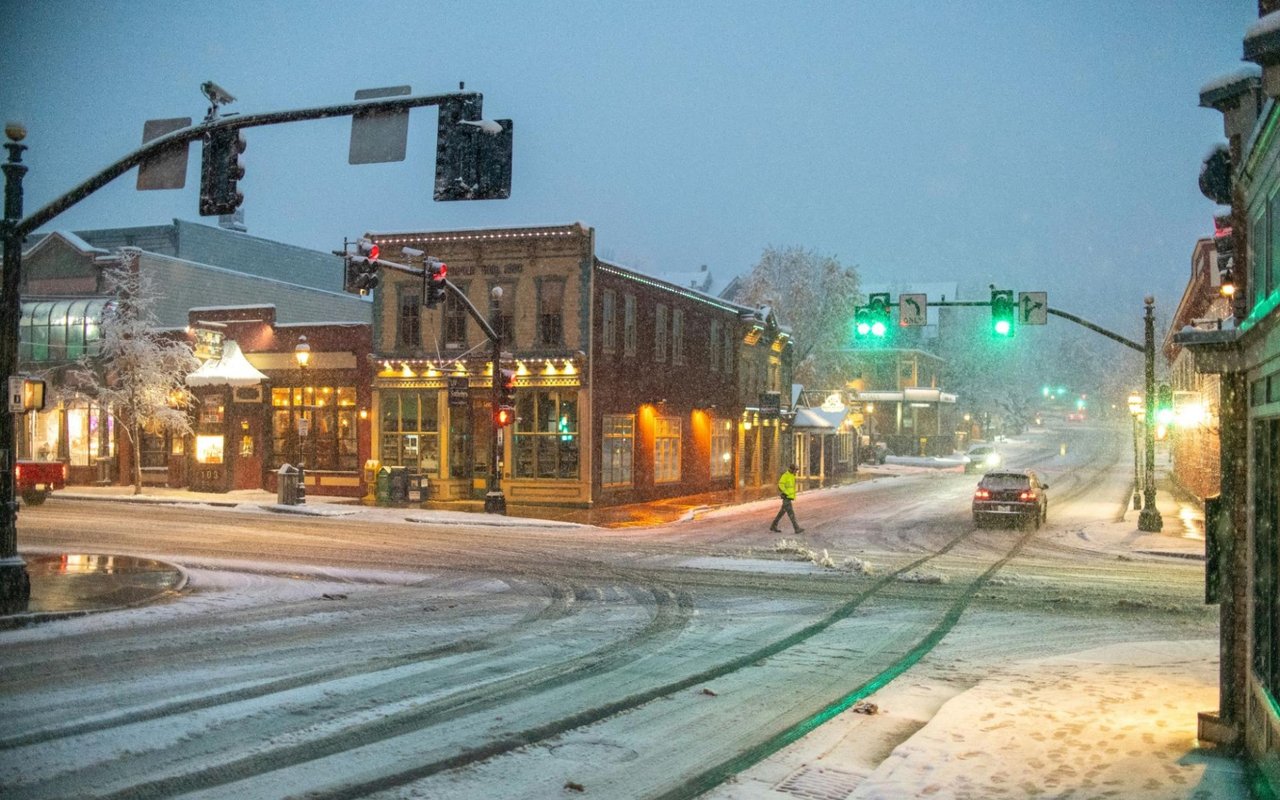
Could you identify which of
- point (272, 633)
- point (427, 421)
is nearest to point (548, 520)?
point (427, 421)

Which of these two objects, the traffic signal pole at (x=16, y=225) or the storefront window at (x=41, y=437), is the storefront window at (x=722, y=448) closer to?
the storefront window at (x=41, y=437)

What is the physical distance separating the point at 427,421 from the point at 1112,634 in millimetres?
26326

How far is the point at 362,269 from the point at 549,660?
44.3 feet

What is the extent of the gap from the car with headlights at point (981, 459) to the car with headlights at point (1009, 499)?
34346 millimetres

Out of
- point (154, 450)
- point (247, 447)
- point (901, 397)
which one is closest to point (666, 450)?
point (247, 447)

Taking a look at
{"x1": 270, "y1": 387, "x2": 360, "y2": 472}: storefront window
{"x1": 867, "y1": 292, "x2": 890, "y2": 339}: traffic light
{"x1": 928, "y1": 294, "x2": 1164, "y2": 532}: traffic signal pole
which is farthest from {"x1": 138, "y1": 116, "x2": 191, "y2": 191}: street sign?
{"x1": 270, "y1": 387, "x2": 360, "y2": 472}: storefront window

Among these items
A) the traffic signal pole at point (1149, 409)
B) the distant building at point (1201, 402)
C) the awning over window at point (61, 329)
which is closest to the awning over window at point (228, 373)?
the awning over window at point (61, 329)

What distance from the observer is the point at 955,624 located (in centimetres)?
1358

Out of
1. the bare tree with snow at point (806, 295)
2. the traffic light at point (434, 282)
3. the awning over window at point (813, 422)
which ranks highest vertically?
the bare tree with snow at point (806, 295)

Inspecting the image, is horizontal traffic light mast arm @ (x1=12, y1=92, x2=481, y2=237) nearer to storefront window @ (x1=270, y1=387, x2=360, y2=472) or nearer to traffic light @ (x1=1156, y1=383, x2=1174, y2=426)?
storefront window @ (x1=270, y1=387, x2=360, y2=472)

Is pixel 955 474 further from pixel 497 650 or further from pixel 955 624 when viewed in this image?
pixel 497 650

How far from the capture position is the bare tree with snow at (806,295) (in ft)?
208

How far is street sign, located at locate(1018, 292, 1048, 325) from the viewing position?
24375 millimetres

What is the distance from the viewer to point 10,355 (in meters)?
13.8
